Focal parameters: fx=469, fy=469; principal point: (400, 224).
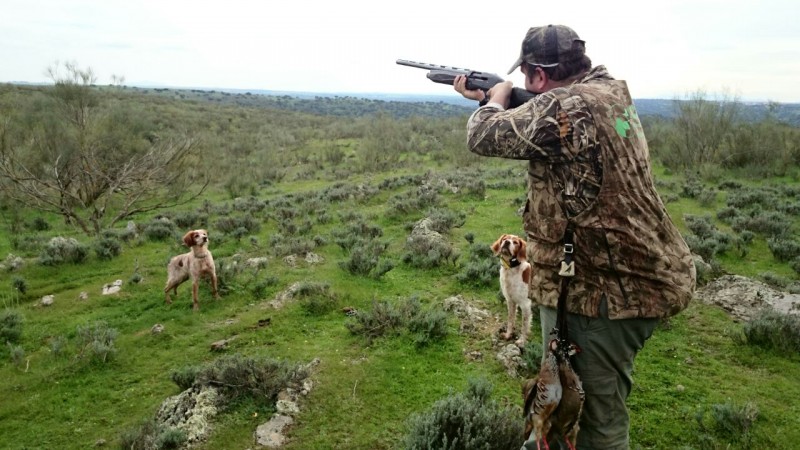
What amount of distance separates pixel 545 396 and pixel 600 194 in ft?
3.56

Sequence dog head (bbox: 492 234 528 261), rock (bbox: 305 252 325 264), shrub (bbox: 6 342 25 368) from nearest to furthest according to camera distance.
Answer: dog head (bbox: 492 234 528 261) < shrub (bbox: 6 342 25 368) < rock (bbox: 305 252 325 264)

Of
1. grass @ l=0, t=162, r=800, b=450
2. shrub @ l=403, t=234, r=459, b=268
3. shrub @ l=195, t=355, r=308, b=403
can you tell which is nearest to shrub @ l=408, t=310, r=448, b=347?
grass @ l=0, t=162, r=800, b=450

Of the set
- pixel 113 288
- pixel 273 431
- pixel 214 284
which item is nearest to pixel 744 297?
pixel 273 431

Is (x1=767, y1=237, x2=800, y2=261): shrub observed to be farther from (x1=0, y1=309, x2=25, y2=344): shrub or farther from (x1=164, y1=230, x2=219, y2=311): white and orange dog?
(x1=0, y1=309, x2=25, y2=344): shrub

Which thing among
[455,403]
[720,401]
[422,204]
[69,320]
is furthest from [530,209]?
[422,204]

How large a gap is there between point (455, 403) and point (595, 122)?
2535 millimetres

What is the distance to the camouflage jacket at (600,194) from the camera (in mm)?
2209

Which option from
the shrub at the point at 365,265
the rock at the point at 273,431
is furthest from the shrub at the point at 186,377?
the shrub at the point at 365,265

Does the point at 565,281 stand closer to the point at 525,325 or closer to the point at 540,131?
the point at 540,131

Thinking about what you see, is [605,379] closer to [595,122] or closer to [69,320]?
[595,122]

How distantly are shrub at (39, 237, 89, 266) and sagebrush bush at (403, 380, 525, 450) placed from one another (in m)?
8.91

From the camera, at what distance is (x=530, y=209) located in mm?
2518

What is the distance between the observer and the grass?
14.0 feet

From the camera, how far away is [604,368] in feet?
7.94
